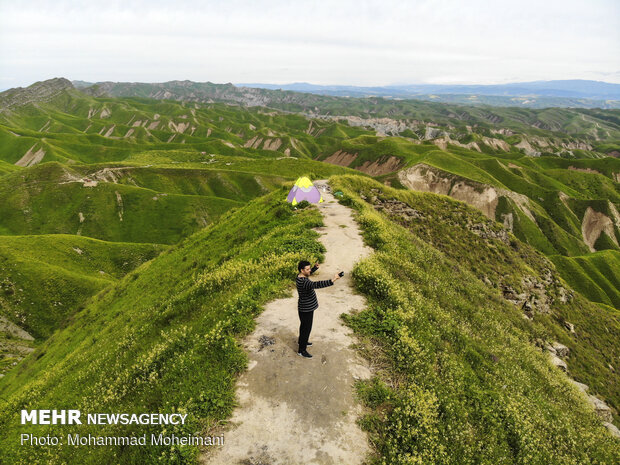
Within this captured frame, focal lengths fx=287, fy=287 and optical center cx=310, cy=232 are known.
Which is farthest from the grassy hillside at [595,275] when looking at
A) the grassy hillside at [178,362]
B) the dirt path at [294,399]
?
the dirt path at [294,399]

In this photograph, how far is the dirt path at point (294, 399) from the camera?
724 cm

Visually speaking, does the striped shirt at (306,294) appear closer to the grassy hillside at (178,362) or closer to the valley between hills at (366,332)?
the valley between hills at (366,332)

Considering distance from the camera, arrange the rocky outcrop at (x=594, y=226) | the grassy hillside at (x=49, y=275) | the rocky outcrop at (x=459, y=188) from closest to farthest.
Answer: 1. the grassy hillside at (x=49, y=275)
2. the rocky outcrop at (x=459, y=188)
3. the rocky outcrop at (x=594, y=226)

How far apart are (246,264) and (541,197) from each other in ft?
518

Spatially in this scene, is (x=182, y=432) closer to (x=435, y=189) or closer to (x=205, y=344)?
(x=205, y=344)

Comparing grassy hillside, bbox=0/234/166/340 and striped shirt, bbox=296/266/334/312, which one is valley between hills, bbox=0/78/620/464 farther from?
striped shirt, bbox=296/266/334/312

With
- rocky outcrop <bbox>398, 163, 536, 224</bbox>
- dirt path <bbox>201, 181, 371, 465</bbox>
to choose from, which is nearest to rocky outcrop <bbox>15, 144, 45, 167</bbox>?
rocky outcrop <bbox>398, 163, 536, 224</bbox>

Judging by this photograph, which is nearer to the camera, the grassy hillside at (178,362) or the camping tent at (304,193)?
the grassy hillside at (178,362)

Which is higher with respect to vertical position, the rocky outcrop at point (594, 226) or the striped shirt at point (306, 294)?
the striped shirt at point (306, 294)

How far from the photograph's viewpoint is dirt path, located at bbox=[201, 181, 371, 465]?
724cm

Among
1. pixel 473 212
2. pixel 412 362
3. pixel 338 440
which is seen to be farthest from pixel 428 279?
pixel 473 212

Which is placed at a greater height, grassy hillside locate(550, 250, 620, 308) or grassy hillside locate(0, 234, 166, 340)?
grassy hillside locate(0, 234, 166, 340)

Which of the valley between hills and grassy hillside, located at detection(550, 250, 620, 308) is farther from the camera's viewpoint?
grassy hillside, located at detection(550, 250, 620, 308)

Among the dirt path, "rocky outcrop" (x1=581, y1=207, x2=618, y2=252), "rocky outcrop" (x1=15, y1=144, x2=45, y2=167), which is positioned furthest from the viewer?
"rocky outcrop" (x1=15, y1=144, x2=45, y2=167)
